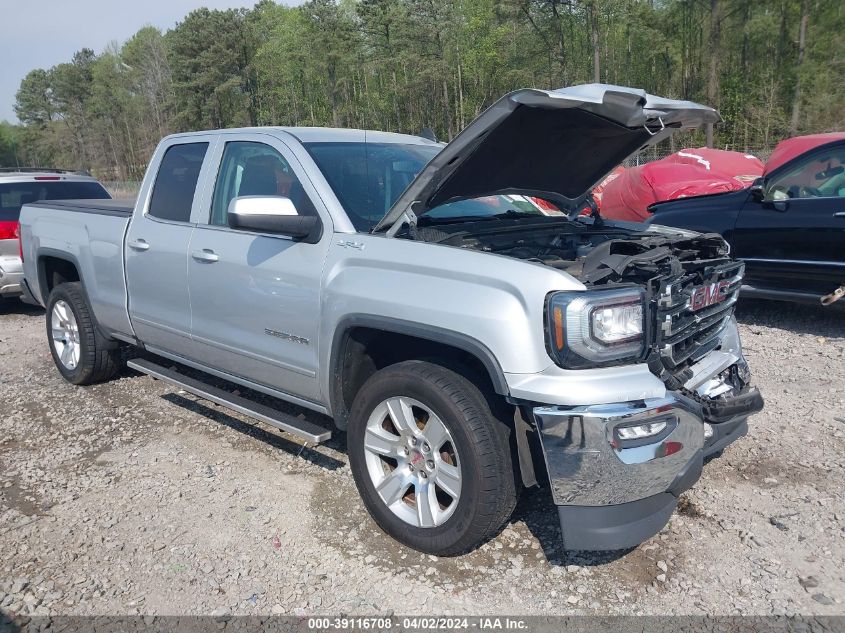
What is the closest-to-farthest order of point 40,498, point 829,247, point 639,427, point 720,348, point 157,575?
point 639,427 → point 157,575 → point 720,348 → point 40,498 → point 829,247

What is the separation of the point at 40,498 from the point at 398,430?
2.26 meters

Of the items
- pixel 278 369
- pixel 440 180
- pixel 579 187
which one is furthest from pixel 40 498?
pixel 579 187

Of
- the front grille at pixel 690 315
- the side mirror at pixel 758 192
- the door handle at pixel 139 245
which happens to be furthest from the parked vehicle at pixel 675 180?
the door handle at pixel 139 245

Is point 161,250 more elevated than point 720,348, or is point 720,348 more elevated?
point 161,250

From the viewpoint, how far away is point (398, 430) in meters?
3.19

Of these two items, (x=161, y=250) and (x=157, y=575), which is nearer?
(x=157, y=575)

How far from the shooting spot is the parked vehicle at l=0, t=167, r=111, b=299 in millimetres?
8578

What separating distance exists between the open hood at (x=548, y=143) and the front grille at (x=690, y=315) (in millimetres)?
829

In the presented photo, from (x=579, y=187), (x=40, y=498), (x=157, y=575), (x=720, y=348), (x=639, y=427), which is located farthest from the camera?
(x=579, y=187)

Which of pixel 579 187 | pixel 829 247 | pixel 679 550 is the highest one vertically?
pixel 579 187

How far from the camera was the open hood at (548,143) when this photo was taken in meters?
3.04

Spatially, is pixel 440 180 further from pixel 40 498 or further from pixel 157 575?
pixel 40 498

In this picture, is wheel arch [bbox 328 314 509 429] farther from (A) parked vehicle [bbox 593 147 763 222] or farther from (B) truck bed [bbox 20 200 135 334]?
(A) parked vehicle [bbox 593 147 763 222]

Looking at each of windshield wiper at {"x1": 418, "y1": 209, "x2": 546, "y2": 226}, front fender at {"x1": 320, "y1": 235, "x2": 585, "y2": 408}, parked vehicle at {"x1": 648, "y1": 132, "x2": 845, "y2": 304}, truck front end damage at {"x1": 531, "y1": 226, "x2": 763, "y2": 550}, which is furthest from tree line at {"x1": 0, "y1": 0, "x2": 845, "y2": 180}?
front fender at {"x1": 320, "y1": 235, "x2": 585, "y2": 408}
